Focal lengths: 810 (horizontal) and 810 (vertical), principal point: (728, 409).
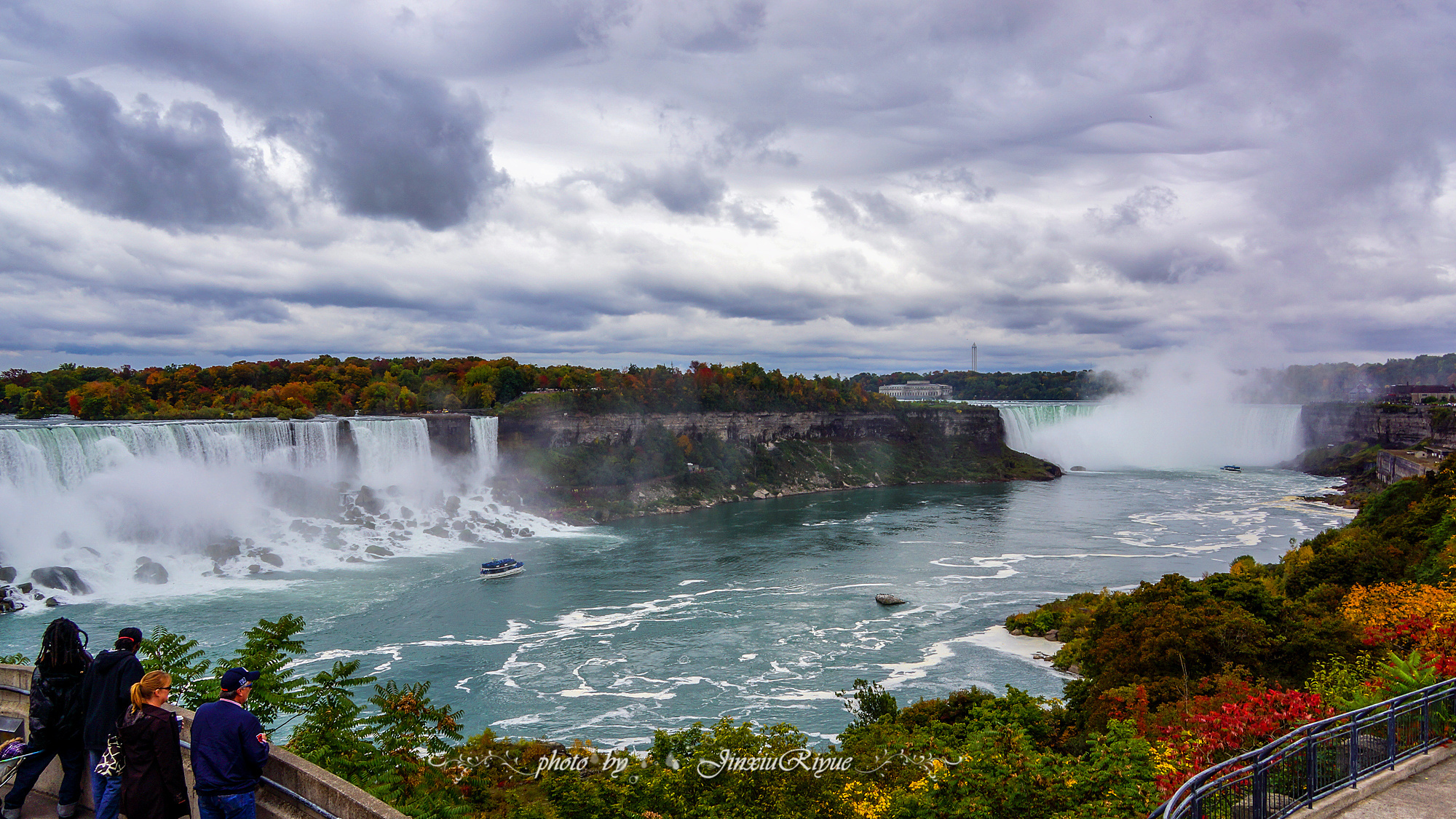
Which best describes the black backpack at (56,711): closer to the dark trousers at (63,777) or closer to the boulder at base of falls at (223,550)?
the dark trousers at (63,777)

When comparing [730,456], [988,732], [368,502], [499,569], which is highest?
[988,732]

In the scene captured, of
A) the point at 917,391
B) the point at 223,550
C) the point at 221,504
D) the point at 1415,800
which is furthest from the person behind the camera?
the point at 917,391

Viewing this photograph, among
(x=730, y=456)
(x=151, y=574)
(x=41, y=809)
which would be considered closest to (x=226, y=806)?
(x=41, y=809)

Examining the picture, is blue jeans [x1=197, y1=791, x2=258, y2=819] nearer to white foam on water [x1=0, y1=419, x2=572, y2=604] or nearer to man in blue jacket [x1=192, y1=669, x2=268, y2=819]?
man in blue jacket [x1=192, y1=669, x2=268, y2=819]

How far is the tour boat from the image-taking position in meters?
42.7

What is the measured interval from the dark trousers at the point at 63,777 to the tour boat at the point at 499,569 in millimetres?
36894

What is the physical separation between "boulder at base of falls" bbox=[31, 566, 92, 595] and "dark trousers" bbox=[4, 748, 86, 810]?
125 feet

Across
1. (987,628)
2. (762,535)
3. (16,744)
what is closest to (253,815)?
(16,744)

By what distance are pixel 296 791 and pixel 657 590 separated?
3490 centimetres

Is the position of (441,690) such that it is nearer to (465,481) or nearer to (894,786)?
(894,786)

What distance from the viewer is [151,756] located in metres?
5.84

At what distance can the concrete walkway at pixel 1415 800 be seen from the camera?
756 centimetres

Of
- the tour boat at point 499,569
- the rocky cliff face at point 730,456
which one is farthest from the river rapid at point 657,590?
the rocky cliff face at point 730,456

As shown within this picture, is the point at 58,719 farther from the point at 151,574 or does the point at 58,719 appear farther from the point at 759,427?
the point at 759,427
